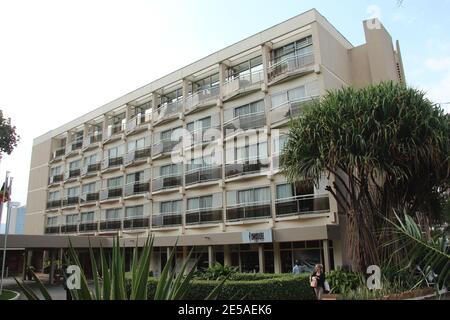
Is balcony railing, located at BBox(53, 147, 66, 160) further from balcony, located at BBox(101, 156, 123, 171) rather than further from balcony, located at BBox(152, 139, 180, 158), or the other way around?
balcony, located at BBox(152, 139, 180, 158)

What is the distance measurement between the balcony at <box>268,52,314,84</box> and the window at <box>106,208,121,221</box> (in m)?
16.3

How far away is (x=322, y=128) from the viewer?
1504 centimetres

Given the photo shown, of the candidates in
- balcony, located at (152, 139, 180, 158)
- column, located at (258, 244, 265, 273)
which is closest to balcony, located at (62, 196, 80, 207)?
balcony, located at (152, 139, 180, 158)

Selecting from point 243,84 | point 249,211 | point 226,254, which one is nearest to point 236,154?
point 249,211

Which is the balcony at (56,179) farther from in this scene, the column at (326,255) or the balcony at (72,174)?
the column at (326,255)

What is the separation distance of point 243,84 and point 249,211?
7.66 m

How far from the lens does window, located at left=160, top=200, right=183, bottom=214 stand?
87.0 ft

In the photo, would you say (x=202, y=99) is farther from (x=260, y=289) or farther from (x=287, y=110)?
(x=260, y=289)

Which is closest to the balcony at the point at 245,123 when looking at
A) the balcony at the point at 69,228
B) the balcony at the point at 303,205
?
the balcony at the point at 303,205

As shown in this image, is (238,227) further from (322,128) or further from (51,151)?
(51,151)

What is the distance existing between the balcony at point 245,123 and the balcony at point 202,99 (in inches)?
82.7

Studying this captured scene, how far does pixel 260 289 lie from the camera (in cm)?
1220

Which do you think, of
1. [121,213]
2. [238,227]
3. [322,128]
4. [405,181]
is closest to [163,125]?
[121,213]

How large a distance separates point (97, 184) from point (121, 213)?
15.7 feet
